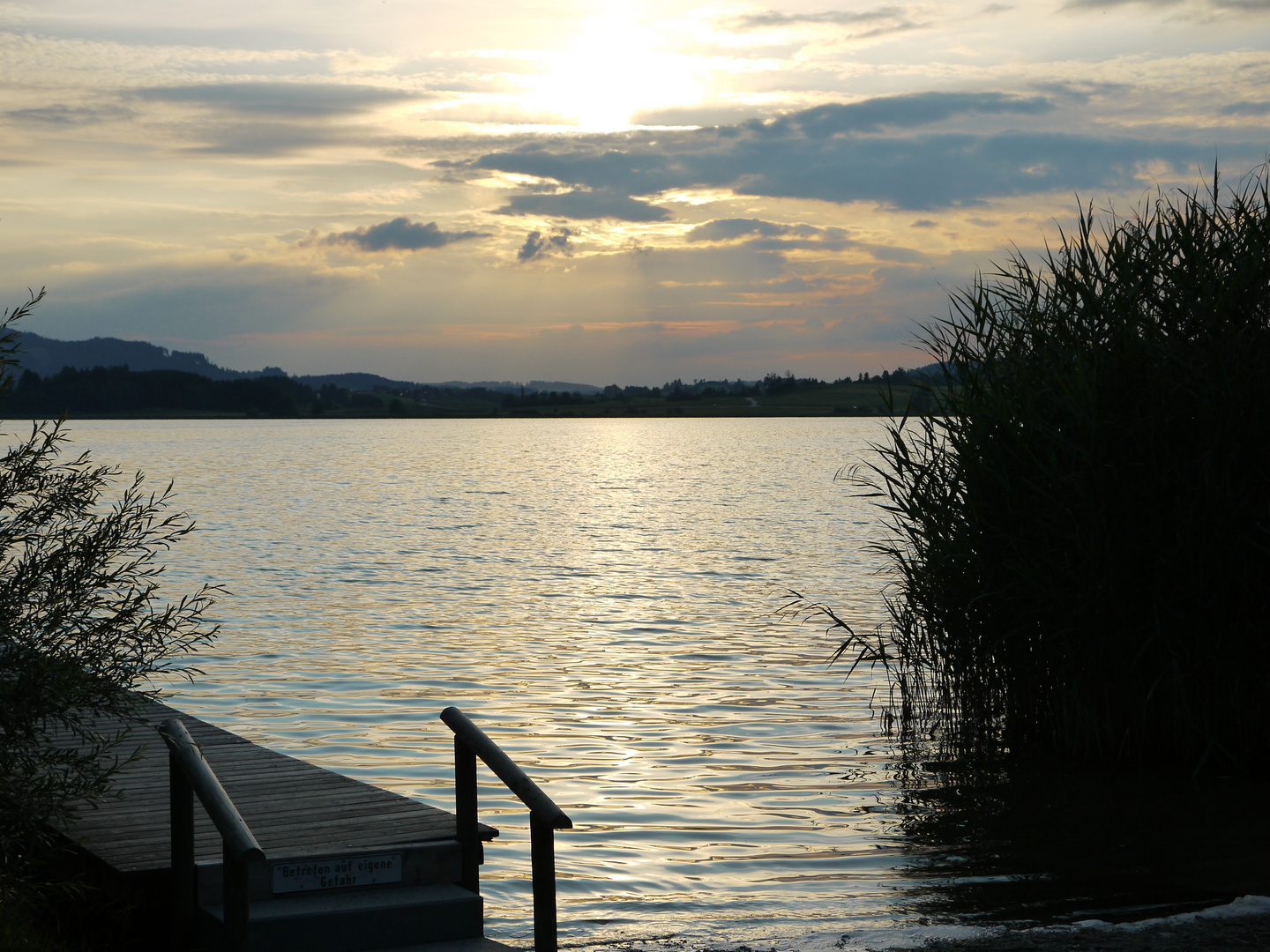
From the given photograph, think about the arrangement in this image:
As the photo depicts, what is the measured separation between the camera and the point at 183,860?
23.1 ft

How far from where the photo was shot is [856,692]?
16922 mm

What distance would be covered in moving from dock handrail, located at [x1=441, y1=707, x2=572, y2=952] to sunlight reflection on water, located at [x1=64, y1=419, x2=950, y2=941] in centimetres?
145

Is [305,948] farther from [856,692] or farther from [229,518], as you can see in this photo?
[229,518]

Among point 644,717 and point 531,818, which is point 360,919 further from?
point 644,717

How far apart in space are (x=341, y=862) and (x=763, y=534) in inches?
1298

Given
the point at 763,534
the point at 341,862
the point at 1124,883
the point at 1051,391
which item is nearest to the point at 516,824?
the point at 341,862

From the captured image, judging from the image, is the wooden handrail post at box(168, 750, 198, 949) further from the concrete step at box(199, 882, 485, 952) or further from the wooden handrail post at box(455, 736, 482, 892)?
the wooden handrail post at box(455, 736, 482, 892)

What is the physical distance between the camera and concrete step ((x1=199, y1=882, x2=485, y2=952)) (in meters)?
6.74

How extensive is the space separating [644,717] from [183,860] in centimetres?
881

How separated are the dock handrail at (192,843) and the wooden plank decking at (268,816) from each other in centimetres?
20

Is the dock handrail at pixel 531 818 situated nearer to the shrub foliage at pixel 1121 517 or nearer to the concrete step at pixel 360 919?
the concrete step at pixel 360 919

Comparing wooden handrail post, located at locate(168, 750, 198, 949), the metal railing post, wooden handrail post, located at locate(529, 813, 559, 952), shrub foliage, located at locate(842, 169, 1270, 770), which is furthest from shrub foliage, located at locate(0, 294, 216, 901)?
shrub foliage, located at locate(842, 169, 1270, 770)

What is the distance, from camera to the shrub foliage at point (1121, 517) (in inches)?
455

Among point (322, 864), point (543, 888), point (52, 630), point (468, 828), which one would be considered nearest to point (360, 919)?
point (322, 864)
